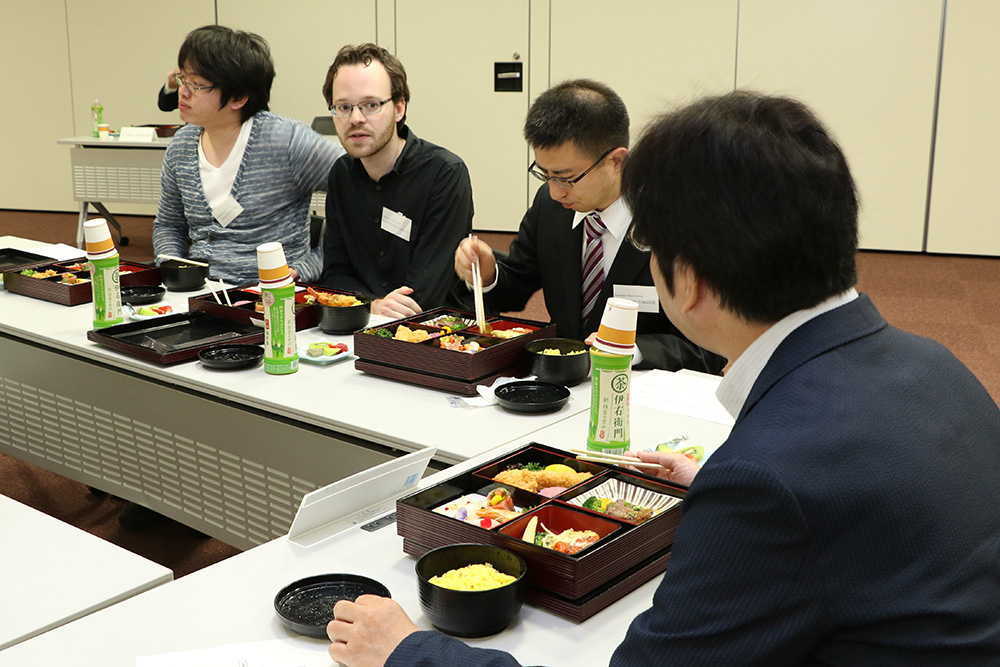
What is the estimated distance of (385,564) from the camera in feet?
4.30

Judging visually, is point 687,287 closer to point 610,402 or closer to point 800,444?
point 800,444

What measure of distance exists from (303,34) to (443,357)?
20.7 feet

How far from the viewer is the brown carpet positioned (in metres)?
2.83

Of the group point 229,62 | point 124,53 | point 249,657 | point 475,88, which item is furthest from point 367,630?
point 124,53

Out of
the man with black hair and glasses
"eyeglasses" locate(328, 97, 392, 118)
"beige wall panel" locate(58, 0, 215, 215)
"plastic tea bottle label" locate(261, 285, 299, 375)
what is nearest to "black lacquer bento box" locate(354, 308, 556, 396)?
"plastic tea bottle label" locate(261, 285, 299, 375)

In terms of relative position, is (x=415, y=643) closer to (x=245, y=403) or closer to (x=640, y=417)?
(x=640, y=417)

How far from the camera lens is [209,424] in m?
2.12

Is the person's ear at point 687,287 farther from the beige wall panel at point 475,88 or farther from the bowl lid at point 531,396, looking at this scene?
the beige wall panel at point 475,88

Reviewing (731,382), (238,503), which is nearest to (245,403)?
(238,503)

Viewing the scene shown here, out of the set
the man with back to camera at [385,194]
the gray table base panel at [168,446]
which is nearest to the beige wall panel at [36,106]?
the man with back to camera at [385,194]

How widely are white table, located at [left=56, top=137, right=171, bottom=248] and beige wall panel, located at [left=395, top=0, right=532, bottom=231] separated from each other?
2030 millimetres

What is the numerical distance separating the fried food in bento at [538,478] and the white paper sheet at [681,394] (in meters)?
0.50

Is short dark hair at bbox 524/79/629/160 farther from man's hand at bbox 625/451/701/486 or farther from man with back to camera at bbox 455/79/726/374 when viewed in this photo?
man's hand at bbox 625/451/701/486

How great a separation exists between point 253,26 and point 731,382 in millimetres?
7627
